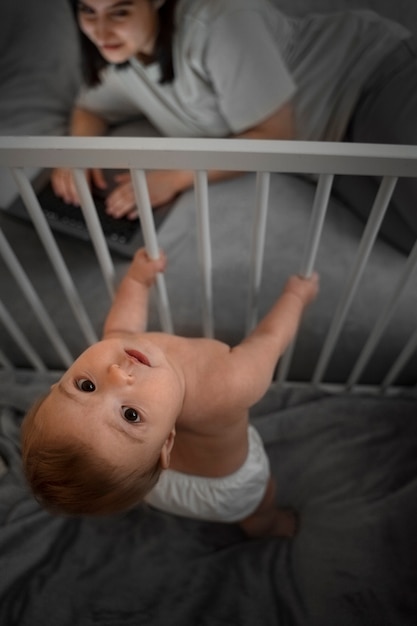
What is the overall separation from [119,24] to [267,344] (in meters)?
0.59

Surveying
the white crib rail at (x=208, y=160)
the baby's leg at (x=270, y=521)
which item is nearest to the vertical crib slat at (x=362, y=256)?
the white crib rail at (x=208, y=160)

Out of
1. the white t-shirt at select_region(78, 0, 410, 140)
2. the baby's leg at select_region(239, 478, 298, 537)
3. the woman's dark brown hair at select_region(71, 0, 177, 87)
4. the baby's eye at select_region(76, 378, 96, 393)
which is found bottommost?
the baby's leg at select_region(239, 478, 298, 537)

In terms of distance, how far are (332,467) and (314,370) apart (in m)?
0.18

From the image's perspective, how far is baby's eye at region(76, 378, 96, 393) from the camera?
1.81 ft

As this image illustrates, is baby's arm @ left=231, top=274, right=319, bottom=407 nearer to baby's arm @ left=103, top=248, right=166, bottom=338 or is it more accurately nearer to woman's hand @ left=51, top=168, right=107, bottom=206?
baby's arm @ left=103, top=248, right=166, bottom=338

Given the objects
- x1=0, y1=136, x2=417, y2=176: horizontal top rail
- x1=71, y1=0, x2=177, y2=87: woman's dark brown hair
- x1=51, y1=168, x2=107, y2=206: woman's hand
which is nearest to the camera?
x1=0, y1=136, x2=417, y2=176: horizontal top rail

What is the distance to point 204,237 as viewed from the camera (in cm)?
64

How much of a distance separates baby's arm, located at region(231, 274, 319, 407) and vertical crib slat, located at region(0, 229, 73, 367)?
33cm

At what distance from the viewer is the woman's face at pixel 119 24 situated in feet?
2.67

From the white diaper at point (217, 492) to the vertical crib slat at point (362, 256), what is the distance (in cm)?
20

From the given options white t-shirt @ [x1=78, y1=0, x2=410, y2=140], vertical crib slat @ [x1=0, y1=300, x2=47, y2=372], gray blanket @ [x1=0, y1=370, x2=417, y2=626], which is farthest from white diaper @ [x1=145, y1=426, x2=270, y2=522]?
white t-shirt @ [x1=78, y1=0, x2=410, y2=140]

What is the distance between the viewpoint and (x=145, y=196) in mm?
587

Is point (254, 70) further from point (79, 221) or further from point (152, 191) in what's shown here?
point (79, 221)

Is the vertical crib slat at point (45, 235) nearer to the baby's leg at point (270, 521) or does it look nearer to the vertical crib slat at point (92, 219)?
the vertical crib slat at point (92, 219)
